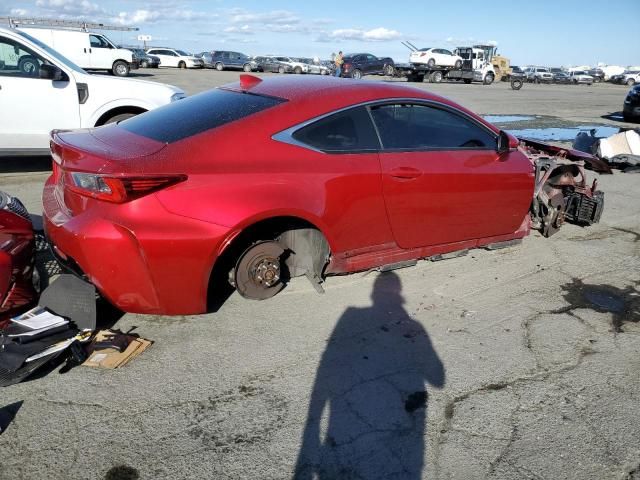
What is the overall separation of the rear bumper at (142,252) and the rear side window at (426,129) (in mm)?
1503

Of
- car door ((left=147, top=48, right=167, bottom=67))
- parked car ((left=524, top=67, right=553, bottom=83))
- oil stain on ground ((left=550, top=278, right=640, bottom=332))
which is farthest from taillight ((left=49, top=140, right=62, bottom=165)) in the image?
parked car ((left=524, top=67, right=553, bottom=83))

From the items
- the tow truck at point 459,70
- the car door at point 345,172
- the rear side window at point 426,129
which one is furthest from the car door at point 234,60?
the car door at point 345,172

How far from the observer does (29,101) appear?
663 centimetres

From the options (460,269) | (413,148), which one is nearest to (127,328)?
(413,148)

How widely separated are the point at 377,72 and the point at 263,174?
3741 centimetres

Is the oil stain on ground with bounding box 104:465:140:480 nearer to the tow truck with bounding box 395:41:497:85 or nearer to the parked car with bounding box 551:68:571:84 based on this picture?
the tow truck with bounding box 395:41:497:85

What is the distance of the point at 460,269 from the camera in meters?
4.51

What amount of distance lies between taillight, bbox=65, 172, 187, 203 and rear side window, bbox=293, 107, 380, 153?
0.94m

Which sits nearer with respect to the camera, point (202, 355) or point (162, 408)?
point (162, 408)

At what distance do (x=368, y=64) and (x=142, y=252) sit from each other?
122 ft

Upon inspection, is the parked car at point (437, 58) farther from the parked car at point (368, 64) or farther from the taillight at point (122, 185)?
the taillight at point (122, 185)

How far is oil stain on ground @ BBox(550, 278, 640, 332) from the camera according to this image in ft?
12.5

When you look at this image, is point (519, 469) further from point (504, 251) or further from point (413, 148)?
point (504, 251)

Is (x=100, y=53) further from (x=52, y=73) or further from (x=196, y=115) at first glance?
(x=196, y=115)
